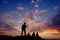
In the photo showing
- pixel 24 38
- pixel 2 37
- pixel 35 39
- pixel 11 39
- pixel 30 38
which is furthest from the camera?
pixel 35 39

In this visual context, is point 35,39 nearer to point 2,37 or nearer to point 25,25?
point 25,25

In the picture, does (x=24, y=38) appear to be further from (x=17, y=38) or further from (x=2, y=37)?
(x=2, y=37)

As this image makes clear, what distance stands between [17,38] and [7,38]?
17.4ft

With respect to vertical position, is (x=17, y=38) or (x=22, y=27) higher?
(x=22, y=27)

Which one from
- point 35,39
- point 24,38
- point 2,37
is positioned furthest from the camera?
point 35,39

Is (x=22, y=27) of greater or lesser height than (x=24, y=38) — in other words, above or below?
above

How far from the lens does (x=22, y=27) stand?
5209 centimetres

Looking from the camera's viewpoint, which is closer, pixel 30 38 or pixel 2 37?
pixel 2 37

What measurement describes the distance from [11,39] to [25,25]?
7.53 metres

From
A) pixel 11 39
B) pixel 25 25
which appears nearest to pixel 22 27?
pixel 25 25

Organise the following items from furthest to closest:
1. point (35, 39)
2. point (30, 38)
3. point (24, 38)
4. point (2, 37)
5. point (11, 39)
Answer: point (35, 39)
point (30, 38)
point (24, 38)
point (11, 39)
point (2, 37)

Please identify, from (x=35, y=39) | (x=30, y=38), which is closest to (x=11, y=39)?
(x=30, y=38)

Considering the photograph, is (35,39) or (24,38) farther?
(35,39)

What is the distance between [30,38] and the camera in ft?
184
